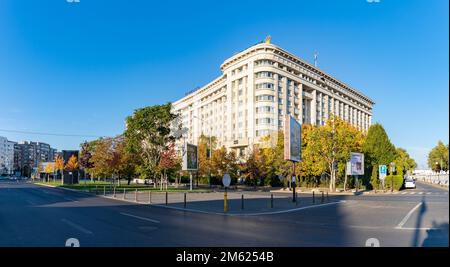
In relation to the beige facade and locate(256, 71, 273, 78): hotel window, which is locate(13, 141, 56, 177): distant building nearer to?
the beige facade

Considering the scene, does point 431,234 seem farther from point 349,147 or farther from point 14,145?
point 14,145

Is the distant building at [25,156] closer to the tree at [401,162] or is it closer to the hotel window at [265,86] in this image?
the hotel window at [265,86]

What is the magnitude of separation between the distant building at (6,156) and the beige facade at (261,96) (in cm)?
10119

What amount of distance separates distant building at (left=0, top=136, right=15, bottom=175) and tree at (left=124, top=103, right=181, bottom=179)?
126823 mm

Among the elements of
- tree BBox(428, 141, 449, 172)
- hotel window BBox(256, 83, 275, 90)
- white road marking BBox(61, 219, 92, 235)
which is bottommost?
white road marking BBox(61, 219, 92, 235)

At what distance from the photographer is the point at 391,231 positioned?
12711 millimetres

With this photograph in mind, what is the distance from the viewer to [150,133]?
159 feet

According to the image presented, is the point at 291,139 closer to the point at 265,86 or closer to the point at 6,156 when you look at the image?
the point at 265,86

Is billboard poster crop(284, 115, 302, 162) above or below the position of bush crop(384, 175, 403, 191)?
above

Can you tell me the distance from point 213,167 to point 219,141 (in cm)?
4047

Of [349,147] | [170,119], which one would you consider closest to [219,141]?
[170,119]

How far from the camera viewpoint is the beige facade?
8081 cm

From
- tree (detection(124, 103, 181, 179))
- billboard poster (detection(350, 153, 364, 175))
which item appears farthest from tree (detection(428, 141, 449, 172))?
tree (detection(124, 103, 181, 179))

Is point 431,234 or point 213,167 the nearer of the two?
point 431,234
